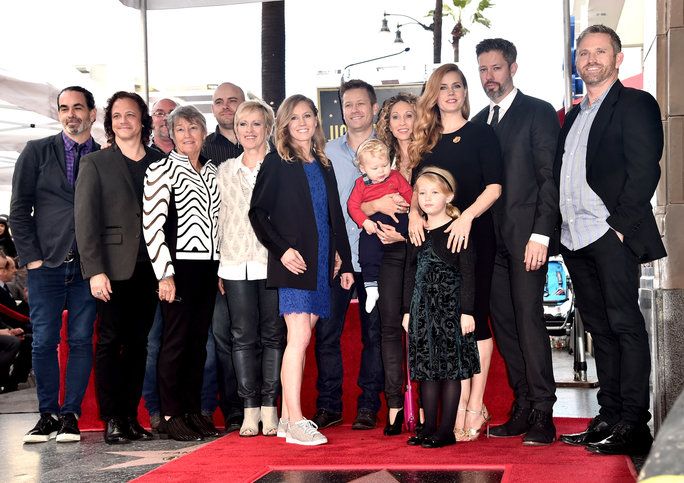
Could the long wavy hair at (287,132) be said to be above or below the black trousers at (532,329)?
above

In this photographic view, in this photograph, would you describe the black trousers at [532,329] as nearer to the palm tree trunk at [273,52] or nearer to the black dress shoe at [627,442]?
the black dress shoe at [627,442]

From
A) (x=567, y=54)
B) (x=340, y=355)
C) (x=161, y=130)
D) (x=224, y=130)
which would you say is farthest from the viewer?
(x=567, y=54)

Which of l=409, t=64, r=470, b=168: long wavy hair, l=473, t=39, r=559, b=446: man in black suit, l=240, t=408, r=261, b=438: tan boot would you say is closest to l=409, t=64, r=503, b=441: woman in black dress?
l=409, t=64, r=470, b=168: long wavy hair

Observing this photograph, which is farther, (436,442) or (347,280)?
(347,280)

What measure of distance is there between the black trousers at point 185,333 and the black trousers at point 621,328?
87.6 inches

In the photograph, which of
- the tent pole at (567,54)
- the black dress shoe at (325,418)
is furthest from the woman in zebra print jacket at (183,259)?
the tent pole at (567,54)

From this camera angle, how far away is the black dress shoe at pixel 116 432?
5.45 metres

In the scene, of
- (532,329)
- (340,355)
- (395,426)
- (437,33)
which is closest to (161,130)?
(340,355)

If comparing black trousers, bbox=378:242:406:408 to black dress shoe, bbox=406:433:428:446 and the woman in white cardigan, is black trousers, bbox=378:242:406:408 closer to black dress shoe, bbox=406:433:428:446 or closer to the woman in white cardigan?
black dress shoe, bbox=406:433:428:446

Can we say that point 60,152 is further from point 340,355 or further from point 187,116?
point 340,355

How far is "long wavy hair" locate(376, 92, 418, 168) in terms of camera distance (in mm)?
5496

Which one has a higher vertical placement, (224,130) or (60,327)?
(224,130)

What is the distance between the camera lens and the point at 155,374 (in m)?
5.90

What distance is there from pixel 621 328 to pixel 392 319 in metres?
1.31
